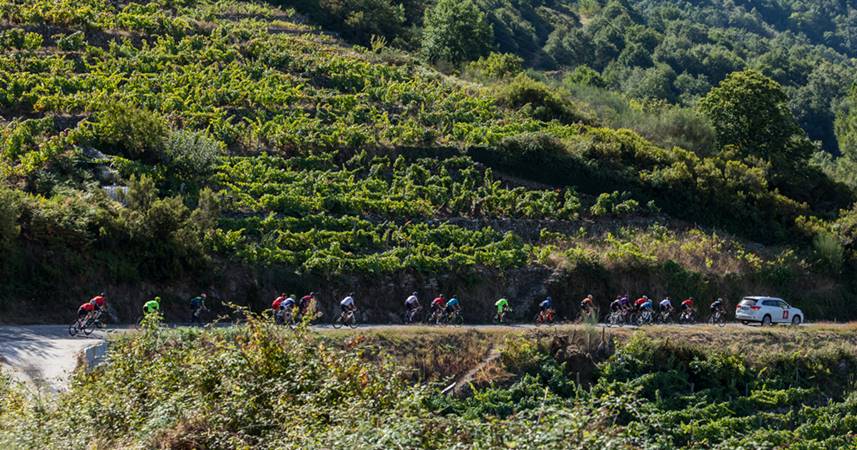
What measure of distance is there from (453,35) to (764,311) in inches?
1352

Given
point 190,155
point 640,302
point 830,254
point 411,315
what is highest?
point 190,155

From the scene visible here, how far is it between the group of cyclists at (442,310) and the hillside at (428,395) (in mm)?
2868

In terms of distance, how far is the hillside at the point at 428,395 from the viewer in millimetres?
14531

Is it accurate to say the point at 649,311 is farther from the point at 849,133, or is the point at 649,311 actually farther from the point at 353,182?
the point at 849,133

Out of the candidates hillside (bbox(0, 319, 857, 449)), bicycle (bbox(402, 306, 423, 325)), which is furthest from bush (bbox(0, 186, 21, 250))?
bicycle (bbox(402, 306, 423, 325))

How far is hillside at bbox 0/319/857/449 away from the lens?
14.5 metres

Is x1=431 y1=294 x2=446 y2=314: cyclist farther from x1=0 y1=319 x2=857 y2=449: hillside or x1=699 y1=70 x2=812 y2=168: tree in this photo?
x1=699 y1=70 x2=812 y2=168: tree

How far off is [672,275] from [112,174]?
73.5ft

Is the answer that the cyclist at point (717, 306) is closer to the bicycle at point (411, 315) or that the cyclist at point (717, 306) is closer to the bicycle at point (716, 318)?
the bicycle at point (716, 318)

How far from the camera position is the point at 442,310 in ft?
114

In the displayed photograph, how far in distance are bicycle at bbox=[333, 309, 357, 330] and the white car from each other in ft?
50.3

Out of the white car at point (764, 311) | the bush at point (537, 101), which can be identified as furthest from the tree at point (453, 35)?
the white car at point (764, 311)

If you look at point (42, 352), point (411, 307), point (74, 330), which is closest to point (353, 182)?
point (411, 307)

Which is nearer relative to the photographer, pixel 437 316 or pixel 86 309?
pixel 86 309
